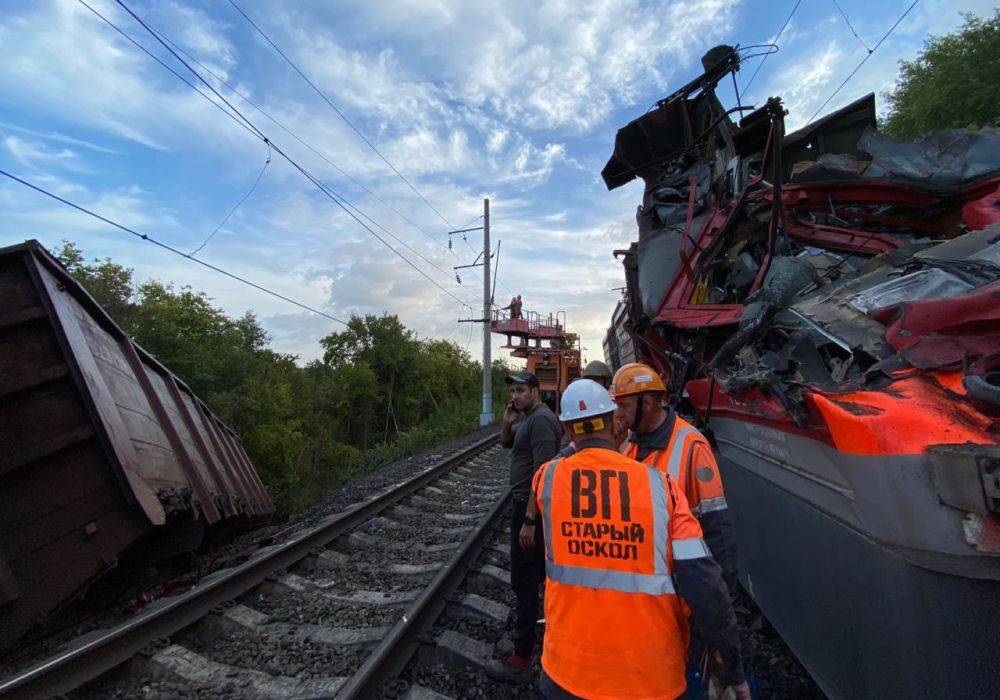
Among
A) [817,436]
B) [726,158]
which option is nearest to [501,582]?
[817,436]

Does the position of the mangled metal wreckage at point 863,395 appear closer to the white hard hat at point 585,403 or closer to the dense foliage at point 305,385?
the white hard hat at point 585,403

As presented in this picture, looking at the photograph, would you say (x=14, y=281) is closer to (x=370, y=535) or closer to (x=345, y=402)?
(x=370, y=535)

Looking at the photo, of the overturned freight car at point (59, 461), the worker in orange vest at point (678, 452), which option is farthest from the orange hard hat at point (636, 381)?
the overturned freight car at point (59, 461)

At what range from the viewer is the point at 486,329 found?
71.8 feet

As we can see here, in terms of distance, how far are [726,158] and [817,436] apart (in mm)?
4711

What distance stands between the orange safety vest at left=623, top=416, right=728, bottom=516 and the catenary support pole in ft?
61.4

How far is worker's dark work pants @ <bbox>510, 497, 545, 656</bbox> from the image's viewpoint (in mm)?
3242

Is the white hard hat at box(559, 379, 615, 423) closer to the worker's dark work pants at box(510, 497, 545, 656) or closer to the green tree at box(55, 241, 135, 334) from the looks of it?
the worker's dark work pants at box(510, 497, 545, 656)

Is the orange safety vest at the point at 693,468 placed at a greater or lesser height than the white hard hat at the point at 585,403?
lesser

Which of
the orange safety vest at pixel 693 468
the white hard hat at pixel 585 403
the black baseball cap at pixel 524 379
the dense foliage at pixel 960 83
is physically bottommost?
the orange safety vest at pixel 693 468

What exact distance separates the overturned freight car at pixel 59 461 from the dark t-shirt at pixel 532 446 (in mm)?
2757

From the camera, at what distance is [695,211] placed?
571 centimetres

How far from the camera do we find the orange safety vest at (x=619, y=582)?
5.58 feet

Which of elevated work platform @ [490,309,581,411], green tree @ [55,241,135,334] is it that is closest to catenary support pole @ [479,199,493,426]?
elevated work platform @ [490,309,581,411]
